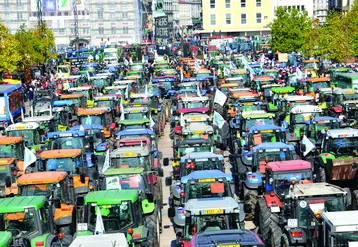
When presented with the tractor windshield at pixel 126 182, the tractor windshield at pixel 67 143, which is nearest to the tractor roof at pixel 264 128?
the tractor windshield at pixel 67 143

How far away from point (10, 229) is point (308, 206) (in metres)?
6.03

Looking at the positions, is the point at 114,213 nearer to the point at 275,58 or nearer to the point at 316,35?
the point at 316,35

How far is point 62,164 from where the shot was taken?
21.6 metres

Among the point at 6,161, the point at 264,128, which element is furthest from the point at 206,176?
the point at 6,161

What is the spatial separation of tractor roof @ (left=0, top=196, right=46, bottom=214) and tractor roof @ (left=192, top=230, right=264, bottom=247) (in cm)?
390

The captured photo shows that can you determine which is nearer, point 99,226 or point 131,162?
point 99,226

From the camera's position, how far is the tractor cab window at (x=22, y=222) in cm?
1539

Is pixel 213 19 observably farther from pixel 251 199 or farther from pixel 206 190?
pixel 206 190

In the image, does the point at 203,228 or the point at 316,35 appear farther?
the point at 316,35

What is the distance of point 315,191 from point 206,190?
2.99 m

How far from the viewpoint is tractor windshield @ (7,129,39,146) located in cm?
2866

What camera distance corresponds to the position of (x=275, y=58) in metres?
80.8

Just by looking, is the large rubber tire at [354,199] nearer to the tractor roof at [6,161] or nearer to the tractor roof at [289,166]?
the tractor roof at [289,166]

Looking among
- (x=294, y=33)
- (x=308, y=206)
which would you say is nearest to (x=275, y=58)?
(x=294, y=33)
